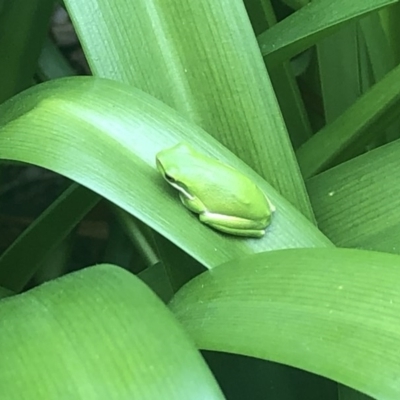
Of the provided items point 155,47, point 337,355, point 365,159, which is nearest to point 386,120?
point 365,159

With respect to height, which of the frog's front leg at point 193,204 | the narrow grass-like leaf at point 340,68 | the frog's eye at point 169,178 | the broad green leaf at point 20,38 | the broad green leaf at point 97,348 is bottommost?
the narrow grass-like leaf at point 340,68

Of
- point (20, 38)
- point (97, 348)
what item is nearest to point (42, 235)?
point (20, 38)

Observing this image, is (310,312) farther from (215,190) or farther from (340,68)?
(340,68)

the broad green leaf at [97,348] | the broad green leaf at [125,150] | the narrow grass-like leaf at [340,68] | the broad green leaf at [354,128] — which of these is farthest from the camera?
the narrow grass-like leaf at [340,68]

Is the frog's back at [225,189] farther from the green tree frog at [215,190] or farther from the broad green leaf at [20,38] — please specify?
the broad green leaf at [20,38]

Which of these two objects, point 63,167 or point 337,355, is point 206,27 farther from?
point 337,355

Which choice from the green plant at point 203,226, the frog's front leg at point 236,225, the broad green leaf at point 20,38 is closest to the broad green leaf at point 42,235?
the green plant at point 203,226

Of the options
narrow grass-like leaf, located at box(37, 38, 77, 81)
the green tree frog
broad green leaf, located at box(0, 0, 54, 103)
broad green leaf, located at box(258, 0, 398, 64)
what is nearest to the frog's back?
the green tree frog
